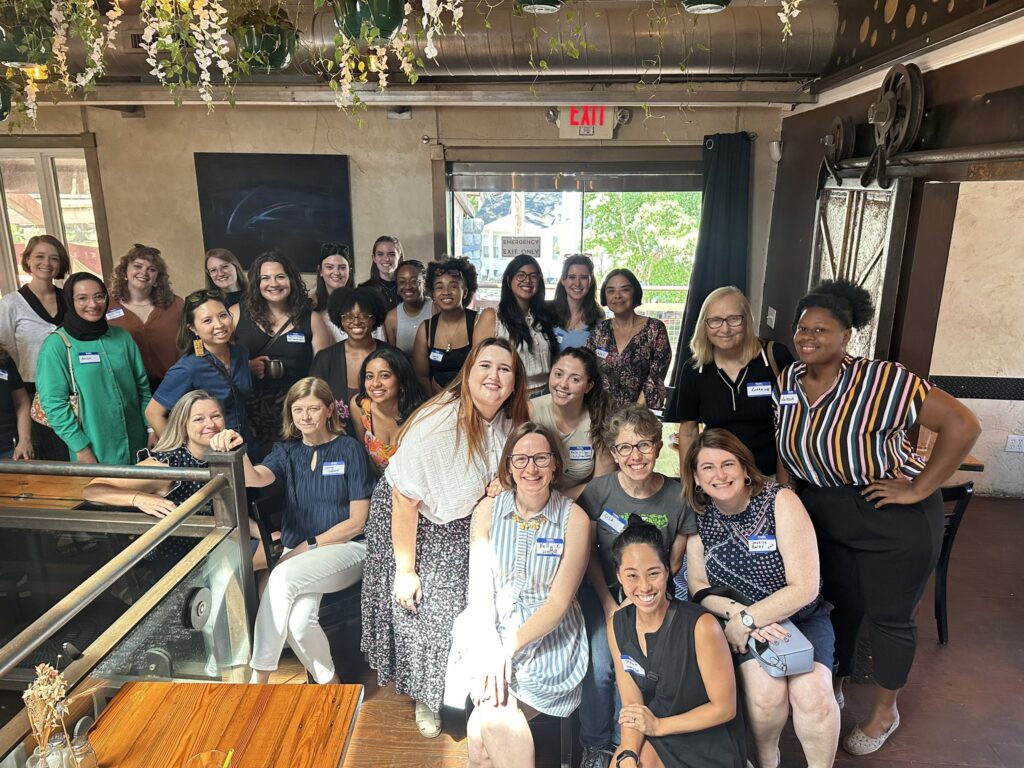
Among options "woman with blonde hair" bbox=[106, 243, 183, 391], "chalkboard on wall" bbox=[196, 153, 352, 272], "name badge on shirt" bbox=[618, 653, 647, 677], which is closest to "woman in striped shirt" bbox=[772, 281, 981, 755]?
"name badge on shirt" bbox=[618, 653, 647, 677]

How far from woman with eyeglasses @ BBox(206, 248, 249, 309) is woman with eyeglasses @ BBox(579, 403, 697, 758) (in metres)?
2.55

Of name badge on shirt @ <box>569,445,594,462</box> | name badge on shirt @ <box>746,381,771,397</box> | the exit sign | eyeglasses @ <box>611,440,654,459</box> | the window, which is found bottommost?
name badge on shirt @ <box>569,445,594,462</box>

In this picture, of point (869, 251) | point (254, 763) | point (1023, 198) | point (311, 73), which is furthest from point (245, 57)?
point (1023, 198)

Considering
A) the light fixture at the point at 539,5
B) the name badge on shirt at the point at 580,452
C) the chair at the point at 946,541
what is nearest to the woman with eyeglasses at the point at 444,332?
the name badge on shirt at the point at 580,452

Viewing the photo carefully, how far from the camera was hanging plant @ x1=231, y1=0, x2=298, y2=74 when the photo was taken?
85.9 inches

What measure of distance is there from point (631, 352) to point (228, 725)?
248cm

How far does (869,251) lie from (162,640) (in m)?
3.62

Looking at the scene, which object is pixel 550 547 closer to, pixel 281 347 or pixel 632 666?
pixel 632 666

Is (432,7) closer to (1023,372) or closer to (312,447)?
(312,447)

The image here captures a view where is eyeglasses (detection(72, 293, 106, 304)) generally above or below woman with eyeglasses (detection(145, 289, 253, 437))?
above

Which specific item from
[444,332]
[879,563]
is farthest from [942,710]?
[444,332]

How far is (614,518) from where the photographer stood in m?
2.35

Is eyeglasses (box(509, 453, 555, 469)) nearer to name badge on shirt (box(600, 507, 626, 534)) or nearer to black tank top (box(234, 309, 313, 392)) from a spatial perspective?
name badge on shirt (box(600, 507, 626, 534))

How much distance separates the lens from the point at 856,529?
238 centimetres
